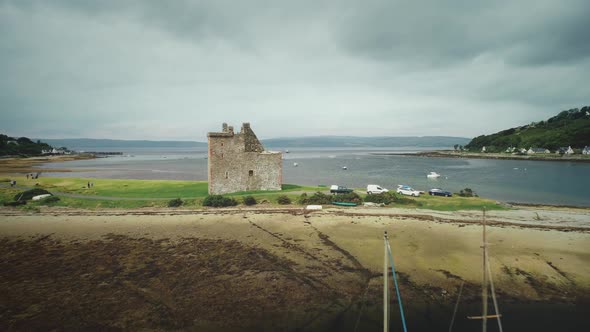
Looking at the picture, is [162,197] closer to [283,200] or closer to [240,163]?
[240,163]

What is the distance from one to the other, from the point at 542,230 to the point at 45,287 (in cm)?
3113

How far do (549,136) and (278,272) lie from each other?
182m

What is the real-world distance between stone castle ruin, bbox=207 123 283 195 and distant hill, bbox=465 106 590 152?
156683 mm

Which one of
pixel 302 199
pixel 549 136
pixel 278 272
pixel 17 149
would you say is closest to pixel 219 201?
pixel 302 199

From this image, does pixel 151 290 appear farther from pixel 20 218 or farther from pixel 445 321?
pixel 20 218

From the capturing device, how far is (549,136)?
146m

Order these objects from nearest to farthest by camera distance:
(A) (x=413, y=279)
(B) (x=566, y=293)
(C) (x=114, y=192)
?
1. (B) (x=566, y=293)
2. (A) (x=413, y=279)
3. (C) (x=114, y=192)

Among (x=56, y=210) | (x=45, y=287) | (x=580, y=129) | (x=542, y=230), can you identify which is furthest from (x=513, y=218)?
(x=580, y=129)

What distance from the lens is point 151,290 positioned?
13.8 metres

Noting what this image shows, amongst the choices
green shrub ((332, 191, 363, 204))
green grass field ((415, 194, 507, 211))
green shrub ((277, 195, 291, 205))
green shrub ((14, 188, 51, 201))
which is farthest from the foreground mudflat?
green shrub ((14, 188, 51, 201))

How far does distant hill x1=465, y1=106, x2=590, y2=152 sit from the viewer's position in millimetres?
134500

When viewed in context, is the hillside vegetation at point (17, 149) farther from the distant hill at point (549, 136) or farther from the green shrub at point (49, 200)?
the distant hill at point (549, 136)

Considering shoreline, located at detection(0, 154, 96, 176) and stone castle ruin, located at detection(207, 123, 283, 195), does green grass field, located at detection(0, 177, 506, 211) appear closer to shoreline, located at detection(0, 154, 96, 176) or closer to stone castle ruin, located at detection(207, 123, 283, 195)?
stone castle ruin, located at detection(207, 123, 283, 195)

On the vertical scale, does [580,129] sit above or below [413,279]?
above
